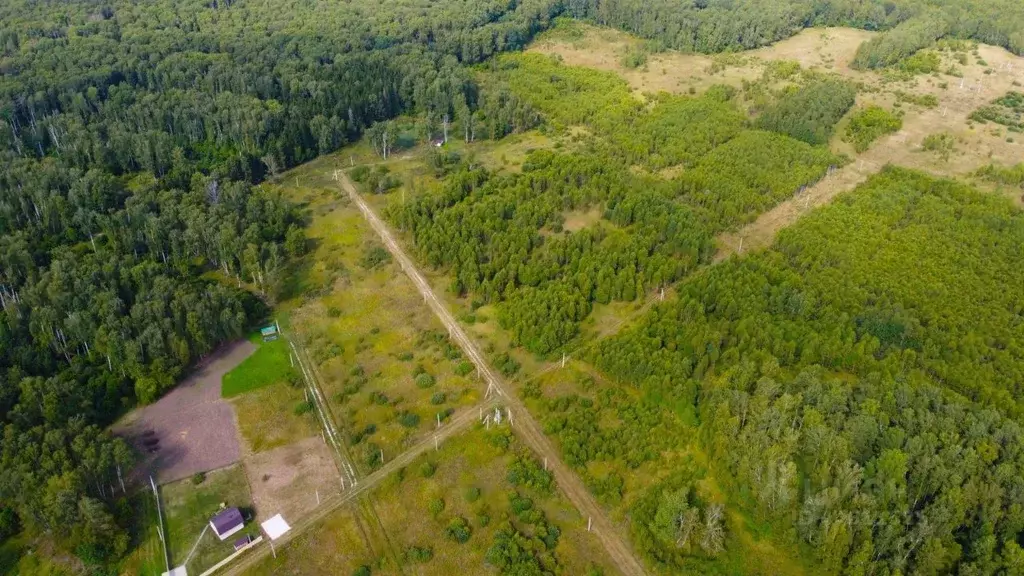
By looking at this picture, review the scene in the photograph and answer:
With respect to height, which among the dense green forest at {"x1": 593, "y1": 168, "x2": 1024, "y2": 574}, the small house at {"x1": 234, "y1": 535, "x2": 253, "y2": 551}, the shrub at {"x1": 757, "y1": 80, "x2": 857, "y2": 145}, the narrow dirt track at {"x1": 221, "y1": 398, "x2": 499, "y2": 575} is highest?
the shrub at {"x1": 757, "y1": 80, "x2": 857, "y2": 145}

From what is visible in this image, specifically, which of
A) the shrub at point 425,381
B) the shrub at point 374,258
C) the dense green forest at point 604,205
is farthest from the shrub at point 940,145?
the shrub at point 425,381

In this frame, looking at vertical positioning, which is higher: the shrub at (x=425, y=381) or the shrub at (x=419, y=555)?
the shrub at (x=425, y=381)

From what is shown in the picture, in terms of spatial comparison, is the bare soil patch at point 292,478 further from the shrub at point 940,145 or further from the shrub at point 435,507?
the shrub at point 940,145

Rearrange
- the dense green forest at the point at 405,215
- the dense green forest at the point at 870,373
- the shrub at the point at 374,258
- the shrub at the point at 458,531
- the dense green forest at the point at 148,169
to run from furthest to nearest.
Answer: the shrub at the point at 374,258 < the dense green forest at the point at 405,215 < the dense green forest at the point at 148,169 < the shrub at the point at 458,531 < the dense green forest at the point at 870,373

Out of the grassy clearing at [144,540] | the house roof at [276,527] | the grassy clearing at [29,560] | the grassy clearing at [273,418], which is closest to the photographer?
the grassy clearing at [29,560]

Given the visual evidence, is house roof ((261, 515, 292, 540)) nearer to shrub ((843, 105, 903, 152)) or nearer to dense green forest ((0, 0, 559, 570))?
dense green forest ((0, 0, 559, 570))

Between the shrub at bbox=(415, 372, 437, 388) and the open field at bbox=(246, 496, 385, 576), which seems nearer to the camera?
the open field at bbox=(246, 496, 385, 576)

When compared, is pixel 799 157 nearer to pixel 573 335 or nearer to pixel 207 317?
pixel 573 335

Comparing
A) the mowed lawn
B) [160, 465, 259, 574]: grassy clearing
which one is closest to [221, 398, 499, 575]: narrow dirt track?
[160, 465, 259, 574]: grassy clearing
